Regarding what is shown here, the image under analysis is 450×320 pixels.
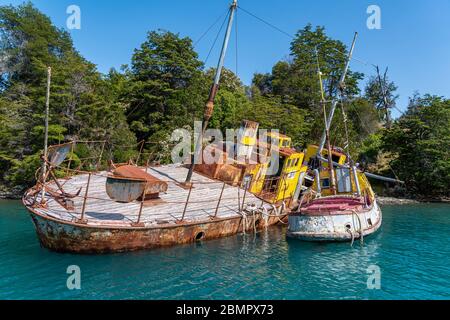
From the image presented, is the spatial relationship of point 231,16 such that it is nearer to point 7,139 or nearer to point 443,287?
point 443,287

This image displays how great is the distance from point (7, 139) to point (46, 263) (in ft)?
87.6

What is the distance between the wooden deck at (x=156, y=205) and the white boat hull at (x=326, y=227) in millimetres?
2834

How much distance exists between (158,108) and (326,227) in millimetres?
27712

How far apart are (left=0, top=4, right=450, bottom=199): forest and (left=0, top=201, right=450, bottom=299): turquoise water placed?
17928mm

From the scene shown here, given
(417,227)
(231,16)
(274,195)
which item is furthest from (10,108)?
(417,227)

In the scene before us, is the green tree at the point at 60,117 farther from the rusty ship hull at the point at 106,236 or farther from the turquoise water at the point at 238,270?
the rusty ship hull at the point at 106,236

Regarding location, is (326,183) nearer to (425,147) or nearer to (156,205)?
(156,205)

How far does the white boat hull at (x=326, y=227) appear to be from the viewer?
1673 cm

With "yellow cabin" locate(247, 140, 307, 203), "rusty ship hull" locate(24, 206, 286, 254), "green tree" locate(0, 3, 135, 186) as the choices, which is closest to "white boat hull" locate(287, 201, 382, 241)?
"yellow cabin" locate(247, 140, 307, 203)

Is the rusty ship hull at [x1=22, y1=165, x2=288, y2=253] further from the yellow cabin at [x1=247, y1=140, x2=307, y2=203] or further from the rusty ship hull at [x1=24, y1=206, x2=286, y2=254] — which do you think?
the yellow cabin at [x1=247, y1=140, x2=307, y2=203]

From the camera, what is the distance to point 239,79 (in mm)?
55844

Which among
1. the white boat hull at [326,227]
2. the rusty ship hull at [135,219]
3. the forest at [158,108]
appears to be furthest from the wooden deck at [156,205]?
the forest at [158,108]

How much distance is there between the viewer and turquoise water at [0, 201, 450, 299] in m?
10.8
